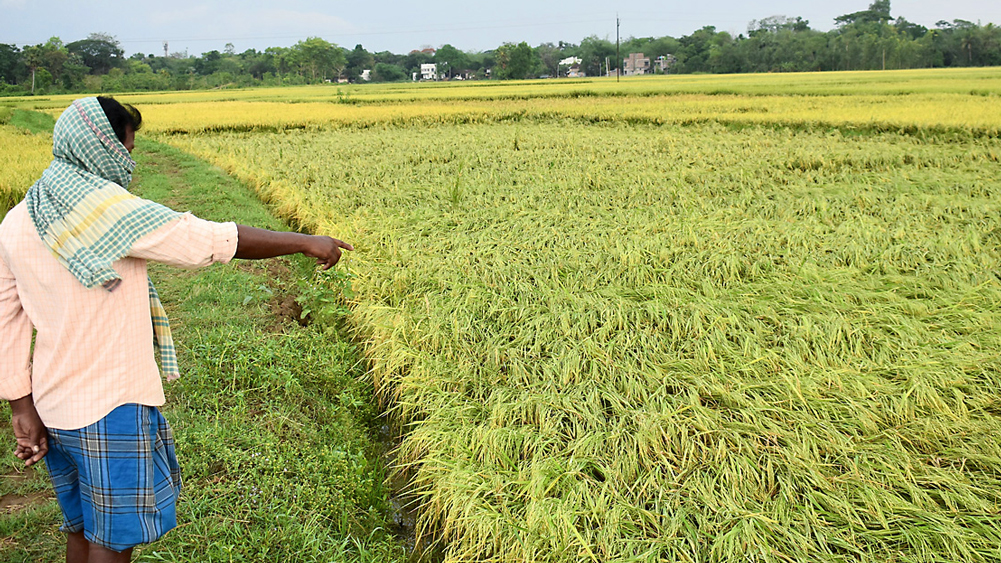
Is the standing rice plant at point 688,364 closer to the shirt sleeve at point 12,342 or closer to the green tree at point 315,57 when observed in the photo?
the shirt sleeve at point 12,342

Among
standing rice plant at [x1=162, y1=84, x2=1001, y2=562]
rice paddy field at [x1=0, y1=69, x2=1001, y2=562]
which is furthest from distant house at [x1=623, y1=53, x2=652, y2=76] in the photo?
standing rice plant at [x1=162, y1=84, x2=1001, y2=562]

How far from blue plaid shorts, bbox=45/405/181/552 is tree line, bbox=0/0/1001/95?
145 feet

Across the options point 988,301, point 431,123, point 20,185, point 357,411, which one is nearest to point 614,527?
point 357,411

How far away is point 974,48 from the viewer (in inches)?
1889

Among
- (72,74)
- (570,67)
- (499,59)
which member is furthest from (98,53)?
(570,67)

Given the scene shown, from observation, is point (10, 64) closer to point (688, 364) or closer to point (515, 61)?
point (515, 61)

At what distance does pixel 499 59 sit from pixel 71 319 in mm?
60749

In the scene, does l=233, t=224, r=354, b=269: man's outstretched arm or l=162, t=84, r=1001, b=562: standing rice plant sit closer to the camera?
l=233, t=224, r=354, b=269: man's outstretched arm

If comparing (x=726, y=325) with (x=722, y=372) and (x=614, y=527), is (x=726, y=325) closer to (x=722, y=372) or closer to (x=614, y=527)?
(x=722, y=372)

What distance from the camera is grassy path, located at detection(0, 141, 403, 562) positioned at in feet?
7.20

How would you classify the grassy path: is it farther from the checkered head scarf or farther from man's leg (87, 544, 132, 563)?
the checkered head scarf

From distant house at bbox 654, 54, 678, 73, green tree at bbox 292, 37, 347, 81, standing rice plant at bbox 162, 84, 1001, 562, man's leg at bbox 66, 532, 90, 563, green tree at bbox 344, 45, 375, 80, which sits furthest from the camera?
green tree at bbox 344, 45, 375, 80

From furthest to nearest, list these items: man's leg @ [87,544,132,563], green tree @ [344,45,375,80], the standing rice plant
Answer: green tree @ [344,45,375,80] → the standing rice plant → man's leg @ [87,544,132,563]

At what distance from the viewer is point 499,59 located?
5841cm
